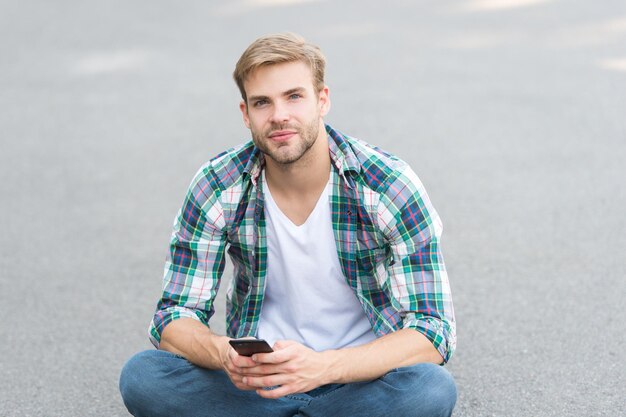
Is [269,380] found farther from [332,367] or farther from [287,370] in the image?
[332,367]

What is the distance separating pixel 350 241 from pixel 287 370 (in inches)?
20.7

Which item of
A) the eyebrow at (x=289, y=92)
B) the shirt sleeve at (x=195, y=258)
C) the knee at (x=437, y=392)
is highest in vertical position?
the eyebrow at (x=289, y=92)

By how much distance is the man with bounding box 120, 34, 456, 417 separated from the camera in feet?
10.6

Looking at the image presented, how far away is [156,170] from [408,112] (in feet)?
6.33

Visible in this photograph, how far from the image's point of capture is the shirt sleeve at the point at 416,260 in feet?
10.9

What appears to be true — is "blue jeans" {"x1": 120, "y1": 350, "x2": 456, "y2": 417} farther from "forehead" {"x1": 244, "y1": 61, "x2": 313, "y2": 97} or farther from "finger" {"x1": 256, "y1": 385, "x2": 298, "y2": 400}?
"forehead" {"x1": 244, "y1": 61, "x2": 313, "y2": 97}

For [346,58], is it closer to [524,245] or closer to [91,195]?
[91,195]

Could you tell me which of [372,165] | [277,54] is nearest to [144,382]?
[372,165]

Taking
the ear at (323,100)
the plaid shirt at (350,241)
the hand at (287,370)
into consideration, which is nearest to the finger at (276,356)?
the hand at (287,370)

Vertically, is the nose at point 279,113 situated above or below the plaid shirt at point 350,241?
above

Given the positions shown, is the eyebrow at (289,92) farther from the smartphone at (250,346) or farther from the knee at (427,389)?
the knee at (427,389)

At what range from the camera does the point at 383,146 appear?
7004 millimetres

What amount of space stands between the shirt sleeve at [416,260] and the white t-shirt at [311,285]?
231mm

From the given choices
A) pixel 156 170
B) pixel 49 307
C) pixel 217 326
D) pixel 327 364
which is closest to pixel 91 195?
pixel 156 170
